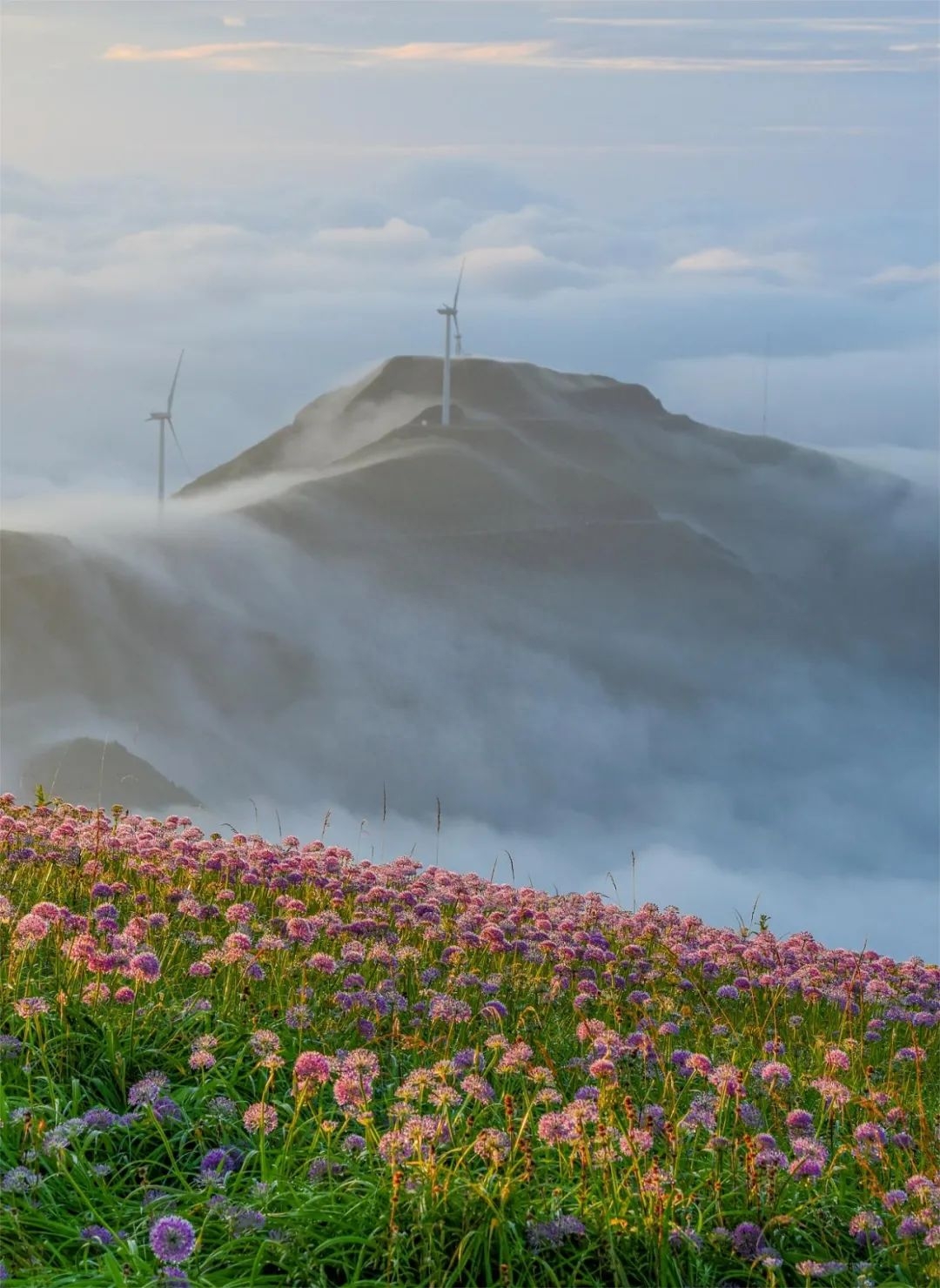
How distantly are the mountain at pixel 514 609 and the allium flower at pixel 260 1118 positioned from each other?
356 feet

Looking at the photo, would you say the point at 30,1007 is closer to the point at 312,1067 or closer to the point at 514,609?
the point at 312,1067

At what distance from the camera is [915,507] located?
16875 centimetres

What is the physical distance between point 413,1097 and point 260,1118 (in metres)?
1.00

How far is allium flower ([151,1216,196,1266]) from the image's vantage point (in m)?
4.02

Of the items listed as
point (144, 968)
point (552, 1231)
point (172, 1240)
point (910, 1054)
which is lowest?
point (910, 1054)

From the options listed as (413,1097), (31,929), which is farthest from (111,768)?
(413,1097)

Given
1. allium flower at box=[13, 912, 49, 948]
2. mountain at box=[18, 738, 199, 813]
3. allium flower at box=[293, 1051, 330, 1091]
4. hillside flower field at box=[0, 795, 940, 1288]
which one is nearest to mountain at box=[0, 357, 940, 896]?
mountain at box=[18, 738, 199, 813]

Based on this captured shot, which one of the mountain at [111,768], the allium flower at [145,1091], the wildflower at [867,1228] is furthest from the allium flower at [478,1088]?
the mountain at [111,768]

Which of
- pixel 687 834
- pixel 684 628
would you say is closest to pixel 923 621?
pixel 684 628

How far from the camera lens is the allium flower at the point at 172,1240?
4.02 meters

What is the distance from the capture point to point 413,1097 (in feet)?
19.0

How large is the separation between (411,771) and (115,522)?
4034 centimetres

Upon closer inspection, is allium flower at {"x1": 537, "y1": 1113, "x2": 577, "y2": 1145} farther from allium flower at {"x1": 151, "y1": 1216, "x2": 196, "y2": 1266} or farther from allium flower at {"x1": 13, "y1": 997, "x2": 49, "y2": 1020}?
allium flower at {"x1": 13, "y1": 997, "x2": 49, "y2": 1020}

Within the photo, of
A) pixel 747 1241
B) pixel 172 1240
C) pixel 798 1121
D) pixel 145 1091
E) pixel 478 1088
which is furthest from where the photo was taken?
pixel 798 1121
